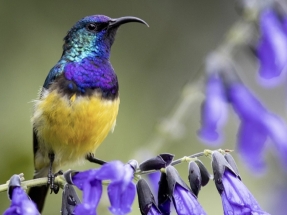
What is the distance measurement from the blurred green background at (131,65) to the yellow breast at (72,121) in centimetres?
118

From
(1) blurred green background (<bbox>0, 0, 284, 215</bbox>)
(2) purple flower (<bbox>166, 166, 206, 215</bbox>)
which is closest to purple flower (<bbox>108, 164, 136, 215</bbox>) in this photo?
(2) purple flower (<bbox>166, 166, 206, 215</bbox>)

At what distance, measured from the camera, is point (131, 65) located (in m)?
3.62

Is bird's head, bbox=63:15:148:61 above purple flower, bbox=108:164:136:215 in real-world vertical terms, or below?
above

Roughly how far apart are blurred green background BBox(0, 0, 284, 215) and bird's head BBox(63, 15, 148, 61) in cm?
117

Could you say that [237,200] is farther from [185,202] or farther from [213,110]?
[213,110]

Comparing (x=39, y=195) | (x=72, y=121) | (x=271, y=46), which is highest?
(x=271, y=46)

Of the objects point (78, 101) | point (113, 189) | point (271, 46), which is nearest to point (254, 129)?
point (271, 46)

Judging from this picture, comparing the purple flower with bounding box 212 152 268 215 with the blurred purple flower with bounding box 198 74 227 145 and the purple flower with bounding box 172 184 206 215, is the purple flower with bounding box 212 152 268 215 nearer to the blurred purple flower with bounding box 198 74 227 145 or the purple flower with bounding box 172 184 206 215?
the purple flower with bounding box 172 184 206 215

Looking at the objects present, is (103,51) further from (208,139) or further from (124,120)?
(124,120)

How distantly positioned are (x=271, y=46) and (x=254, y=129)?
24cm

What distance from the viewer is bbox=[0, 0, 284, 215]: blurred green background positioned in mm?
3109

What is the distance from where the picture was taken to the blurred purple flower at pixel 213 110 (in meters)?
1.84

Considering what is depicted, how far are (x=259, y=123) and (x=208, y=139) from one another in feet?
0.49

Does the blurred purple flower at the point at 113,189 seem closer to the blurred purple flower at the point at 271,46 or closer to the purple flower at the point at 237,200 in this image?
the purple flower at the point at 237,200
